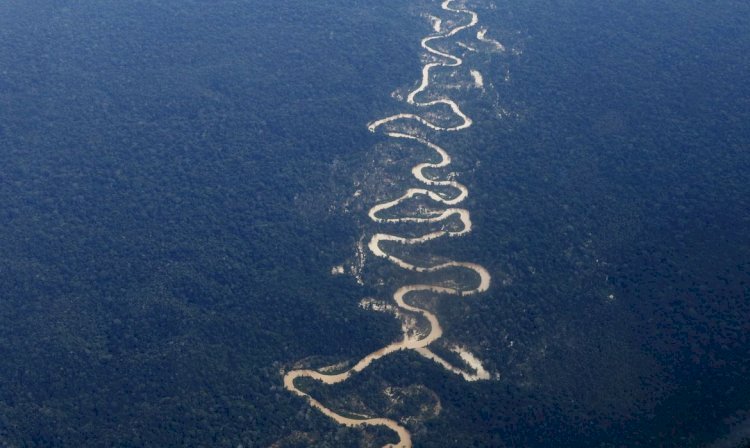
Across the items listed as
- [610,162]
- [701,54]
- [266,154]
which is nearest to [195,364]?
[266,154]

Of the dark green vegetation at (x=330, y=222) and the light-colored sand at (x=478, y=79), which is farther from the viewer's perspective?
the light-colored sand at (x=478, y=79)

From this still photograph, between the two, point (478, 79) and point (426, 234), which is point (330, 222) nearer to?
point (426, 234)

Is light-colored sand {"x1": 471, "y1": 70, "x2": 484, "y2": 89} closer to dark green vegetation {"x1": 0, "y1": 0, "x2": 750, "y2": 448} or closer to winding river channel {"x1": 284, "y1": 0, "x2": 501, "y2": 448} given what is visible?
dark green vegetation {"x1": 0, "y1": 0, "x2": 750, "y2": 448}

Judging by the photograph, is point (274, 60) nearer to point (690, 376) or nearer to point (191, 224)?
point (191, 224)

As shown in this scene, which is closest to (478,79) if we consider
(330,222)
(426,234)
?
(426,234)

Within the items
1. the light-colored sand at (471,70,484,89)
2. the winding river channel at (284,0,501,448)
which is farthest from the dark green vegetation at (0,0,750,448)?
the light-colored sand at (471,70,484,89)

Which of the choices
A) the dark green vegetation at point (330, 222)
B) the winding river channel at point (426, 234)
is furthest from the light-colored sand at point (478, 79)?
the winding river channel at point (426, 234)

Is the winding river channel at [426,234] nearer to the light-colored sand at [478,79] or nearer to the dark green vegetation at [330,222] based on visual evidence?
the dark green vegetation at [330,222]
